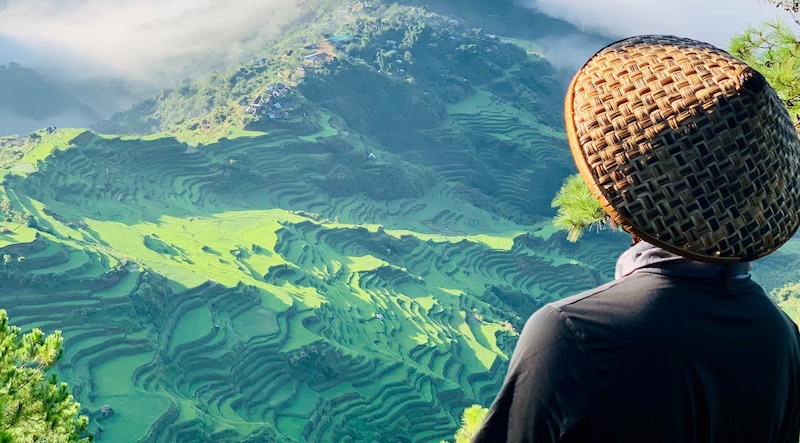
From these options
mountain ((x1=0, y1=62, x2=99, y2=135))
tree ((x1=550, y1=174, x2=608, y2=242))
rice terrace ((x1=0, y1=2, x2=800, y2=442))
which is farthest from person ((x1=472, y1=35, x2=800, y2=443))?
mountain ((x1=0, y1=62, x2=99, y2=135))

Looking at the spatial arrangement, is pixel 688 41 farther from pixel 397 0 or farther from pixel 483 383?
pixel 397 0

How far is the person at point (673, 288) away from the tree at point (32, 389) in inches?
105

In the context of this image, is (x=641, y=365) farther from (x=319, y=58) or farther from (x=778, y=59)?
(x=319, y=58)

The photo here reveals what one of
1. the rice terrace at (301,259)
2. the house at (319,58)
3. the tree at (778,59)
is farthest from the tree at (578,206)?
the house at (319,58)

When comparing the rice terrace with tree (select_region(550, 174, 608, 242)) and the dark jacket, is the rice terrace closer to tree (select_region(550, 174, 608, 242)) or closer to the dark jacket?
tree (select_region(550, 174, 608, 242))

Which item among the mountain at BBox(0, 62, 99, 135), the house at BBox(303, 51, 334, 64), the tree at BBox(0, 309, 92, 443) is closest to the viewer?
the tree at BBox(0, 309, 92, 443)

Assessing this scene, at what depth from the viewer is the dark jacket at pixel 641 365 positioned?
0.59 metres

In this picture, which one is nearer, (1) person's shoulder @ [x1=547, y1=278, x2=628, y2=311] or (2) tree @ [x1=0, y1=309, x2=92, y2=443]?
(1) person's shoulder @ [x1=547, y1=278, x2=628, y2=311]

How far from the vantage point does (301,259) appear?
25.7 m

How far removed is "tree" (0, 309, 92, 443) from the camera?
278 centimetres

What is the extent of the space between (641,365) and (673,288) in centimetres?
7

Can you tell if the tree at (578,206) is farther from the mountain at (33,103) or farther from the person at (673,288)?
the mountain at (33,103)

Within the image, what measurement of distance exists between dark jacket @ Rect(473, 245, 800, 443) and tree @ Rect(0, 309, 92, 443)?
264 cm

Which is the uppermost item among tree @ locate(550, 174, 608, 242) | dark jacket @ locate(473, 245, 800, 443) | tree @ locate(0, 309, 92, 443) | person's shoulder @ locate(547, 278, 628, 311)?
person's shoulder @ locate(547, 278, 628, 311)
